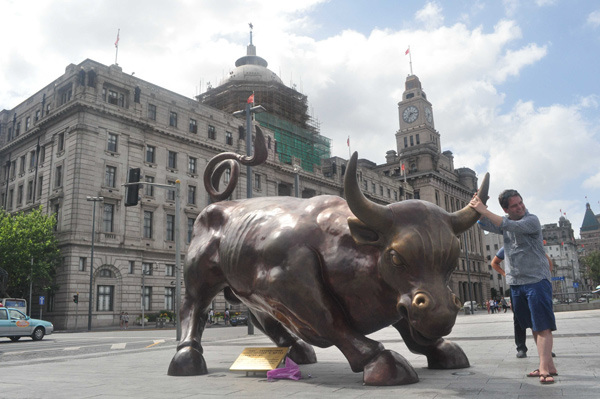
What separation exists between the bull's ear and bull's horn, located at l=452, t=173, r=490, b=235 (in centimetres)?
70

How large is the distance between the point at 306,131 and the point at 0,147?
3096 cm

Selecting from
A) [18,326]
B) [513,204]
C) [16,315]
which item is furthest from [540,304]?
[16,315]

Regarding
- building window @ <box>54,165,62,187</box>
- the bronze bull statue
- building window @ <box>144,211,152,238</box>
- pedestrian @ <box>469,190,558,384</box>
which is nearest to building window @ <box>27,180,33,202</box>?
building window @ <box>54,165,62,187</box>

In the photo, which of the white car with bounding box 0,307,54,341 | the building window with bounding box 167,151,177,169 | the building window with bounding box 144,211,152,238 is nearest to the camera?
the white car with bounding box 0,307,54,341

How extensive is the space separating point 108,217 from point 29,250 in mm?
5688

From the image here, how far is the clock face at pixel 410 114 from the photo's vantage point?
282 ft

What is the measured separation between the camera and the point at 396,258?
397 centimetres

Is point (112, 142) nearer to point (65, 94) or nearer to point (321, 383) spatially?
point (65, 94)

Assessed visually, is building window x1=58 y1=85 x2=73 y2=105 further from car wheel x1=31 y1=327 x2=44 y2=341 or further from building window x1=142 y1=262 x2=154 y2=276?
car wheel x1=31 y1=327 x2=44 y2=341

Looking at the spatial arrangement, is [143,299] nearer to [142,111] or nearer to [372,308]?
[142,111]

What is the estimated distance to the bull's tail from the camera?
6.33 meters

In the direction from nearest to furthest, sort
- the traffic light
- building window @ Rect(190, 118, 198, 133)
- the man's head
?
1. the man's head
2. the traffic light
3. building window @ Rect(190, 118, 198, 133)

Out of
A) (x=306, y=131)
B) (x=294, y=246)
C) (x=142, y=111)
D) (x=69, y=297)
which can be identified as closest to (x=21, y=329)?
(x=69, y=297)

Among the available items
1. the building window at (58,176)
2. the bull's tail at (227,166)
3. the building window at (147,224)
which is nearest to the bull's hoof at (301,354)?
the bull's tail at (227,166)
